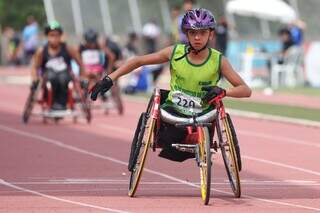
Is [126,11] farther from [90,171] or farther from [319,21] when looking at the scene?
[90,171]

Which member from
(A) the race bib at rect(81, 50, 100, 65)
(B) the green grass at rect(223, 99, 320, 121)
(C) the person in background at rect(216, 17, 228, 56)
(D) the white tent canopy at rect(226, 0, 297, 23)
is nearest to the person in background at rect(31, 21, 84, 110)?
(A) the race bib at rect(81, 50, 100, 65)

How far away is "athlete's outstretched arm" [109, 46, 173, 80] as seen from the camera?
39.8 feet

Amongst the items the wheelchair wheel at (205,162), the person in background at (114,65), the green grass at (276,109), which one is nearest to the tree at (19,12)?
the person in background at (114,65)

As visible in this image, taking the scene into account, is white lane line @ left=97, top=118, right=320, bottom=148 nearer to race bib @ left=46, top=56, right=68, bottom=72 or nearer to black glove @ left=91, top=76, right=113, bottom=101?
race bib @ left=46, top=56, right=68, bottom=72

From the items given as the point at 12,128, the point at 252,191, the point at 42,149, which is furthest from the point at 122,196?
the point at 12,128

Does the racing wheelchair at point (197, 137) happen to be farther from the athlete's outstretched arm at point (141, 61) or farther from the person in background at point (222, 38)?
the person in background at point (222, 38)

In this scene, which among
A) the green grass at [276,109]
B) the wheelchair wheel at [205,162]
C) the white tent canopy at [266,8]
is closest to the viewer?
the wheelchair wheel at [205,162]

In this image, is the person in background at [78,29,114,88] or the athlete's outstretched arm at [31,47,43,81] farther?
the person in background at [78,29,114,88]

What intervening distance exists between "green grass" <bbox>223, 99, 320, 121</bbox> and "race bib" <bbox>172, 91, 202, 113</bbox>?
11.9 m

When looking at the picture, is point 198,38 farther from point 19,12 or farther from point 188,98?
point 19,12

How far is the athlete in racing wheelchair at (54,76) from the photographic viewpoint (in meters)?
21.8

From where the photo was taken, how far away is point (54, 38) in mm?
21688

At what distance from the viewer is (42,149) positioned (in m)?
17.8

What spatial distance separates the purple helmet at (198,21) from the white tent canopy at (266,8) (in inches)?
1141
